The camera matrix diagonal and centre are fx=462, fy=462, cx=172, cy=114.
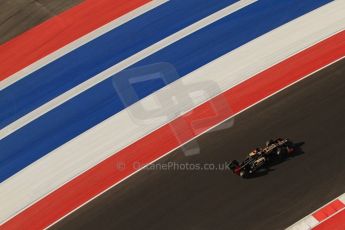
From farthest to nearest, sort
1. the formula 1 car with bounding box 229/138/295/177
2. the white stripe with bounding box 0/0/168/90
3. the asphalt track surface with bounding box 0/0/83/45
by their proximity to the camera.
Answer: the asphalt track surface with bounding box 0/0/83/45 < the white stripe with bounding box 0/0/168/90 < the formula 1 car with bounding box 229/138/295/177

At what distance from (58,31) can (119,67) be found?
429 cm

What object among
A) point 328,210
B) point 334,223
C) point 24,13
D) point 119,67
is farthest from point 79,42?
point 334,223

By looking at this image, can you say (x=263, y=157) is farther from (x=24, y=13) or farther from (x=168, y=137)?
(x=24, y=13)

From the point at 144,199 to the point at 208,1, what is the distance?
11.7 m

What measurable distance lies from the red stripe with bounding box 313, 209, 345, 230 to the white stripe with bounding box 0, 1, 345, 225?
746cm

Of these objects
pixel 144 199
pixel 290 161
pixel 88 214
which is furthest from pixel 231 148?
pixel 88 214

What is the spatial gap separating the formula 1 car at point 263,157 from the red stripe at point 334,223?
119 inches

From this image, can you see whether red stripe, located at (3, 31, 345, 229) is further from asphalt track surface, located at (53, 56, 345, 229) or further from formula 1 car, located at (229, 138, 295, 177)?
formula 1 car, located at (229, 138, 295, 177)

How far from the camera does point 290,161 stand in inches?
741

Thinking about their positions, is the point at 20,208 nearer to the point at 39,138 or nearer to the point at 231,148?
the point at 39,138

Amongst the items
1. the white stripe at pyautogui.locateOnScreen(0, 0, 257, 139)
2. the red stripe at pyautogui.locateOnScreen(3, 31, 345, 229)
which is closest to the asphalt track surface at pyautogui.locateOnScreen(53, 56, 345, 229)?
the red stripe at pyautogui.locateOnScreen(3, 31, 345, 229)

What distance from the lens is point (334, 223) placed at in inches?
677

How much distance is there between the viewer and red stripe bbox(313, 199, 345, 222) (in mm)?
17312

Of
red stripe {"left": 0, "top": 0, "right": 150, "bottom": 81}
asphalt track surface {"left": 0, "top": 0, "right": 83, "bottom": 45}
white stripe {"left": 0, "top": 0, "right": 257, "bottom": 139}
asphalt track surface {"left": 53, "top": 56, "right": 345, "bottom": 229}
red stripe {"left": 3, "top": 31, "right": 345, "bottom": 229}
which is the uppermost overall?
asphalt track surface {"left": 0, "top": 0, "right": 83, "bottom": 45}
